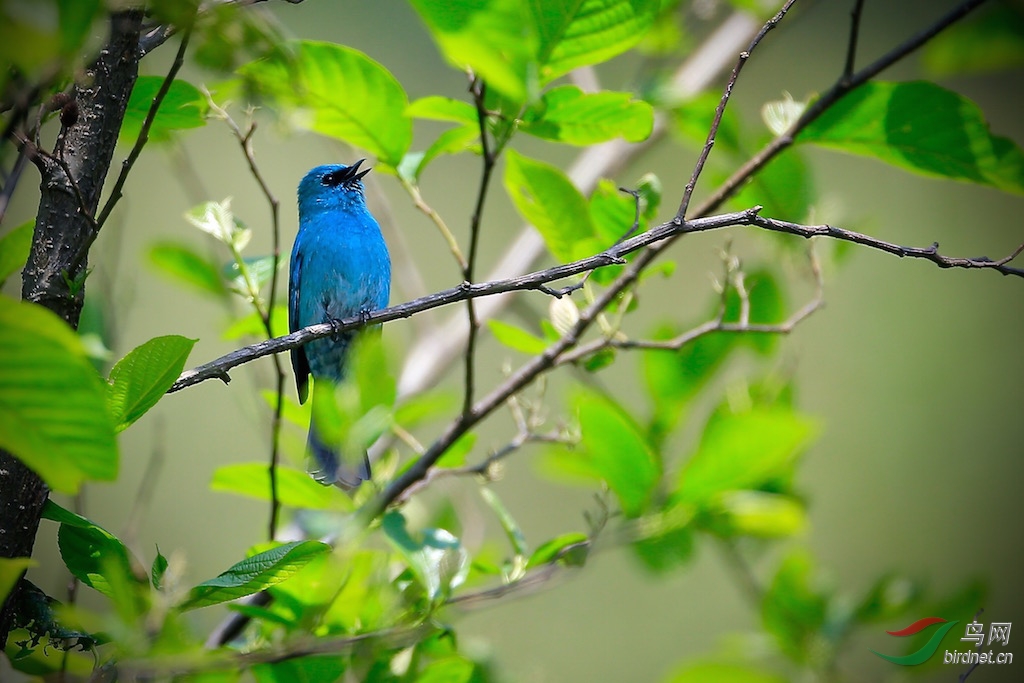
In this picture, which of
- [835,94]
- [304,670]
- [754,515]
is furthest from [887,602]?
[304,670]

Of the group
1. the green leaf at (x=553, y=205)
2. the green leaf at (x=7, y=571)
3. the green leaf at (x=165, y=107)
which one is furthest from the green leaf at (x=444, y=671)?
the green leaf at (x=165, y=107)

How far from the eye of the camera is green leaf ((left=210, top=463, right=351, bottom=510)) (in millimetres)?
1720

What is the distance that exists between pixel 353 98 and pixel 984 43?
198 cm

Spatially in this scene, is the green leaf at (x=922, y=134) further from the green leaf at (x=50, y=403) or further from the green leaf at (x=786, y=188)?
the green leaf at (x=50, y=403)

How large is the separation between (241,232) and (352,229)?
1335 millimetres

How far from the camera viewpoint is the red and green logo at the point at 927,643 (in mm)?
2096

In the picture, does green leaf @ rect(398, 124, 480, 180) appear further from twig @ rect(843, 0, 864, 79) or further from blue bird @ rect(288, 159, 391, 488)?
blue bird @ rect(288, 159, 391, 488)

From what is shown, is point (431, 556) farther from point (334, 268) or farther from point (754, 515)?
point (334, 268)

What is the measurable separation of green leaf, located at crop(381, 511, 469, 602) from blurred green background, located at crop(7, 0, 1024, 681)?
98.6 inches

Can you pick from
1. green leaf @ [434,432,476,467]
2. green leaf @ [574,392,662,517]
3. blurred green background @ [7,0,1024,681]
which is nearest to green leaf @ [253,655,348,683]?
green leaf @ [434,432,476,467]

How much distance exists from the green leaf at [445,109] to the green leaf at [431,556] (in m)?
0.82

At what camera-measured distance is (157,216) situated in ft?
15.0

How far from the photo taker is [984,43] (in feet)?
8.14

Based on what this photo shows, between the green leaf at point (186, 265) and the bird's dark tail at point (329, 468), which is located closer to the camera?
the bird's dark tail at point (329, 468)
